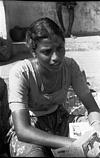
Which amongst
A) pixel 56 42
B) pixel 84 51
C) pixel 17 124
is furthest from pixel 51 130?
pixel 84 51

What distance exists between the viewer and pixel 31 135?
7.13 ft

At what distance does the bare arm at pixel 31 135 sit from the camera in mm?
2129

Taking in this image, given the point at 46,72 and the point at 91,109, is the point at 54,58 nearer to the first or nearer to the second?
the point at 46,72

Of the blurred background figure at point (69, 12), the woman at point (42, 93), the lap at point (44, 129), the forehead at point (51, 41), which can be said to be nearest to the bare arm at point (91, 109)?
the woman at point (42, 93)

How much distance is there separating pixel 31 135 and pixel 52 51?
53cm

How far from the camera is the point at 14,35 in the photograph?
329 inches

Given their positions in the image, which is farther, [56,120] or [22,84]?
[56,120]

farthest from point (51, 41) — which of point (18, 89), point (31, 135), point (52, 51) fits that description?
point (31, 135)

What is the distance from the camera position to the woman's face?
2.23m

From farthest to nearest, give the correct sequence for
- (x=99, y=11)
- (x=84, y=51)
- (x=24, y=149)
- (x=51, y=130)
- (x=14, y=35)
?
(x=99, y=11), (x=14, y=35), (x=84, y=51), (x=51, y=130), (x=24, y=149)

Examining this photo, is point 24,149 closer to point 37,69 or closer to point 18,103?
point 18,103

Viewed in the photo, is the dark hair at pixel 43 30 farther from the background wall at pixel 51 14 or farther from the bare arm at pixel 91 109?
the background wall at pixel 51 14

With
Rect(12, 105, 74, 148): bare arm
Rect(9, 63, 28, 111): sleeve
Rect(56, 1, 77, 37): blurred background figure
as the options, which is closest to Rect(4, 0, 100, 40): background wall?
Rect(56, 1, 77, 37): blurred background figure

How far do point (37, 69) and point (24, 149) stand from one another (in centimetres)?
53
